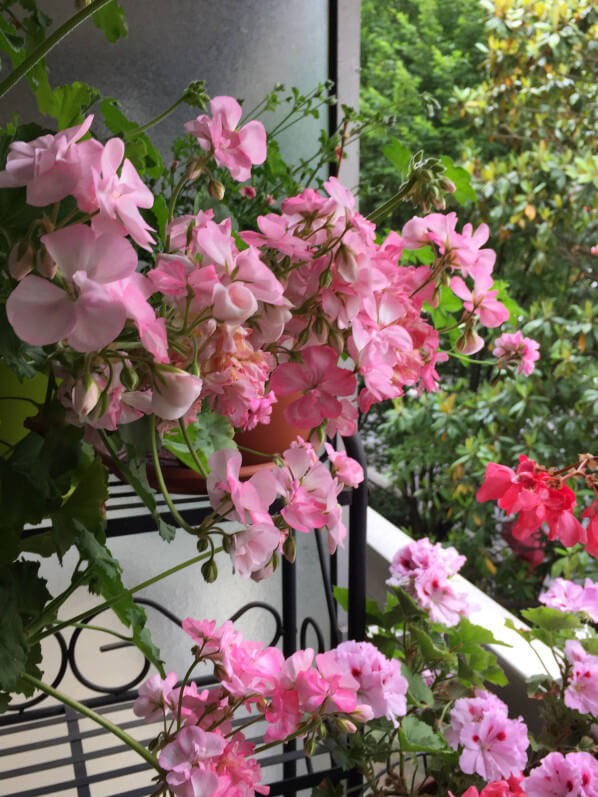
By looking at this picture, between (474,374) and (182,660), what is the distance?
106 inches

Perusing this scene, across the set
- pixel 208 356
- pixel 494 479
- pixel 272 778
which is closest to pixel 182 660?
pixel 272 778

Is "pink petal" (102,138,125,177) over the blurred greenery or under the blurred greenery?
over

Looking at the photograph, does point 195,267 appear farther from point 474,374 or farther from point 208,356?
point 474,374

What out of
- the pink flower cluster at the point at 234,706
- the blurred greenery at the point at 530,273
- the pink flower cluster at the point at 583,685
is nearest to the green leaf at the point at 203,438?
the pink flower cluster at the point at 234,706

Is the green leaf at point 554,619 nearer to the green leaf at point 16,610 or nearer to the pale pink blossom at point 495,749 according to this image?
the pale pink blossom at point 495,749

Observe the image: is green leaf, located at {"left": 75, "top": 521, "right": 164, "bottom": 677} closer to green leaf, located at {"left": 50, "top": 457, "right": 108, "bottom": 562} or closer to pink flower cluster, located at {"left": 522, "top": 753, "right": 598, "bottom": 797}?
green leaf, located at {"left": 50, "top": 457, "right": 108, "bottom": 562}

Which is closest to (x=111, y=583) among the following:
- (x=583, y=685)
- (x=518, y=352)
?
(x=518, y=352)

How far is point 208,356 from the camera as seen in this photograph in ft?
1.11

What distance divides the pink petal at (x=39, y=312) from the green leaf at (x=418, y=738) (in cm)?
74

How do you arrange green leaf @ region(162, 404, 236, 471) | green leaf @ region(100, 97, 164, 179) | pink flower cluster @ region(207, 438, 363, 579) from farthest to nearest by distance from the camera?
green leaf @ region(100, 97, 164, 179)
green leaf @ region(162, 404, 236, 471)
pink flower cluster @ region(207, 438, 363, 579)

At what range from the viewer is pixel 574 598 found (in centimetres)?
106

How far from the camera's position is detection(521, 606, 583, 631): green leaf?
3.30ft

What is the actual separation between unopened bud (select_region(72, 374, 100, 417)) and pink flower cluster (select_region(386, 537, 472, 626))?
76 cm

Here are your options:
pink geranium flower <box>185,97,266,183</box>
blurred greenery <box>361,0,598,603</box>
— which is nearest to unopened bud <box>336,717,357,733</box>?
pink geranium flower <box>185,97,266,183</box>
